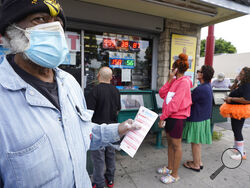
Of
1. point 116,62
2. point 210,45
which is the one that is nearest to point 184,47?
point 116,62

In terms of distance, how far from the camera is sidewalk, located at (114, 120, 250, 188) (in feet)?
9.16

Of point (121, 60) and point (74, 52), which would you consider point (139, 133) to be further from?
point (121, 60)

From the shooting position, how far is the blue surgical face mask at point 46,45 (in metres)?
0.99

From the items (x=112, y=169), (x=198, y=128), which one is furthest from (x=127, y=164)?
(x=198, y=128)

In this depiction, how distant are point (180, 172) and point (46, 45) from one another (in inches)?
127

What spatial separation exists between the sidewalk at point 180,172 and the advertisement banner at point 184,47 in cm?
253

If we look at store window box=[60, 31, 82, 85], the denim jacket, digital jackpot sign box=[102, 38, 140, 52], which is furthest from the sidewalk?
digital jackpot sign box=[102, 38, 140, 52]

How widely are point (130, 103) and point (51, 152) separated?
282cm

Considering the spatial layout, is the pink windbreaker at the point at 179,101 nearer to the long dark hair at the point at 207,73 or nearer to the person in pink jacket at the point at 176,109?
the person in pink jacket at the point at 176,109

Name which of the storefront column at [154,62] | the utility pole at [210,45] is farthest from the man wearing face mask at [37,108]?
the utility pole at [210,45]

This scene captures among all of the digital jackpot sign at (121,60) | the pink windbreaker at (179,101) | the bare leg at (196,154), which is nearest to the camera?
the pink windbreaker at (179,101)

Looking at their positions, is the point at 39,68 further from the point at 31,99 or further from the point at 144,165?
the point at 144,165

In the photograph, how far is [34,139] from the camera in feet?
2.74

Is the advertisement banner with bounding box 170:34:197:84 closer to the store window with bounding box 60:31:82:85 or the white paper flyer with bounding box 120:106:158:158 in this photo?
the store window with bounding box 60:31:82:85
